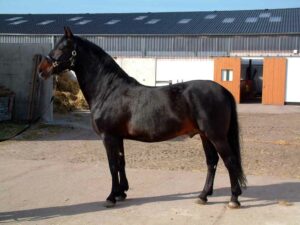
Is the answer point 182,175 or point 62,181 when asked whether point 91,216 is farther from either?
point 182,175

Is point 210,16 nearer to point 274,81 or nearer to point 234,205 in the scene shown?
point 274,81

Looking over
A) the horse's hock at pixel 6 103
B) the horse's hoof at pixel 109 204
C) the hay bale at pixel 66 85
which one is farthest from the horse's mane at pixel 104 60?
the hay bale at pixel 66 85

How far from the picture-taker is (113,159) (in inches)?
214

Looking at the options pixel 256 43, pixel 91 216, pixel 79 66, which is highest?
pixel 256 43

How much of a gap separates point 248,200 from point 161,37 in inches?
1002

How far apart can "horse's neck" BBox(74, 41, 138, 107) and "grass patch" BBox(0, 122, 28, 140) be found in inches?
230

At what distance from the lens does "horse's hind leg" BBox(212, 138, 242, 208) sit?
5.12 m

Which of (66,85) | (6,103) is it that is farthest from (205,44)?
(6,103)

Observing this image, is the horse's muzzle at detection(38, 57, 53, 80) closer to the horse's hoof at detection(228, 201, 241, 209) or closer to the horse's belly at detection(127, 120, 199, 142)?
the horse's belly at detection(127, 120, 199, 142)

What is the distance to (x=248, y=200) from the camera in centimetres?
559

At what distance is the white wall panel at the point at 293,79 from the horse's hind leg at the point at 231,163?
2107cm

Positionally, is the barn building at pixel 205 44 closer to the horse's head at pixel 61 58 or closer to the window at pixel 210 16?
the window at pixel 210 16

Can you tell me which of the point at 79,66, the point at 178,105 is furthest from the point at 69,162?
the point at 178,105

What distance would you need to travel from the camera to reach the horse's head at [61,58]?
544 cm
